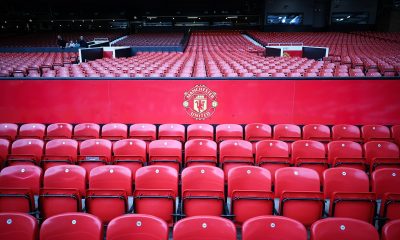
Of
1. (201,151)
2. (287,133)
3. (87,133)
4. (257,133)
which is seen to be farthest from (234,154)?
(87,133)

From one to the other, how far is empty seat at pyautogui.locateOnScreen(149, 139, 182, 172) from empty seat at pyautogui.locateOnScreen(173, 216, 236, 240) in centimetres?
179

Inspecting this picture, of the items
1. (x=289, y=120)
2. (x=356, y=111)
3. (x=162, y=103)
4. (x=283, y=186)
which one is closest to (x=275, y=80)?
(x=289, y=120)

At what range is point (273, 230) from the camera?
2.46 meters

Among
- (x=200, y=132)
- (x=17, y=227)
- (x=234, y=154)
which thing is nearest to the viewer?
(x=17, y=227)

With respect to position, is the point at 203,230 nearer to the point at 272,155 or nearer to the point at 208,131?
the point at 272,155

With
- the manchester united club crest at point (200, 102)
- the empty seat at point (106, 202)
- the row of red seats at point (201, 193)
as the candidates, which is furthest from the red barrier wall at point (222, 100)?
the empty seat at point (106, 202)

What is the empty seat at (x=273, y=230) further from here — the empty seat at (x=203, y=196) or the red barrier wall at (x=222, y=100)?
the red barrier wall at (x=222, y=100)

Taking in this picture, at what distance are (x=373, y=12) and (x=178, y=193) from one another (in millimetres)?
30459

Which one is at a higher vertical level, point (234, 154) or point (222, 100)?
point (222, 100)

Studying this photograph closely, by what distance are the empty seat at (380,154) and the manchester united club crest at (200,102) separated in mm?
2815

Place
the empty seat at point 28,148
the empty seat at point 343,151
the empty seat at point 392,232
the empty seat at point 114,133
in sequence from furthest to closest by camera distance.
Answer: the empty seat at point 114,133 < the empty seat at point 28,148 < the empty seat at point 343,151 < the empty seat at point 392,232

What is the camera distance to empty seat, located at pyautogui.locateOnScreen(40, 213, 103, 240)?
2.49 meters

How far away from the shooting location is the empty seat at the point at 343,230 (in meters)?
2.40

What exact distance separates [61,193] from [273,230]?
7.19 ft
